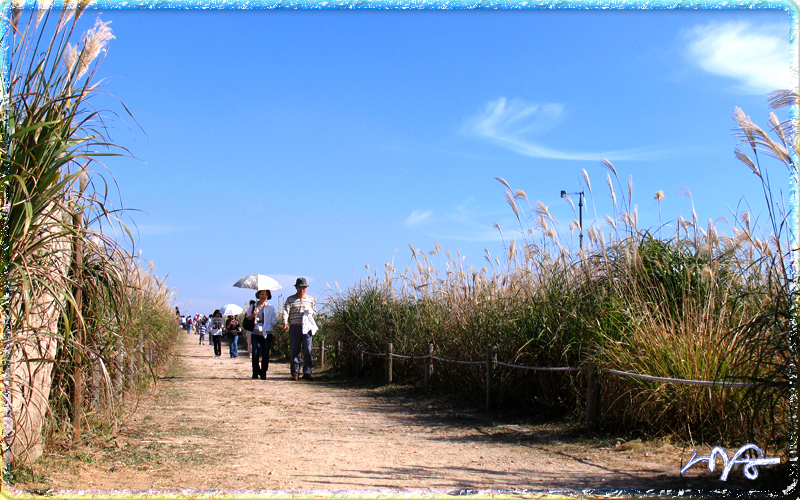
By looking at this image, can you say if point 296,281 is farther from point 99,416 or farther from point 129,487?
point 129,487

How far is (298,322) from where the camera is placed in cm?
1068

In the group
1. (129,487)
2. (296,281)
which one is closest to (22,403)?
(129,487)

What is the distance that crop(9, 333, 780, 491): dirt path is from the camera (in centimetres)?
387

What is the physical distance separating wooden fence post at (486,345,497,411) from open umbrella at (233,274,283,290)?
472 inches

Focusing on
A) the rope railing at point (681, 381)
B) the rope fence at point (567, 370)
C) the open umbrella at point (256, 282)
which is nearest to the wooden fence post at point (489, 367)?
the rope fence at point (567, 370)

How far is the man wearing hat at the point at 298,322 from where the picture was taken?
10711mm

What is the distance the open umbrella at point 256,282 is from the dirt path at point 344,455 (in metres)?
11.0

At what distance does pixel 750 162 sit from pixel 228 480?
3.91m

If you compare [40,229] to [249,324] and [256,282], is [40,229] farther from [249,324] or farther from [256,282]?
[256,282]

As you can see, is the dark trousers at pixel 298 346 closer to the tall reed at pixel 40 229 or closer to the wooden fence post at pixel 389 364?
the wooden fence post at pixel 389 364

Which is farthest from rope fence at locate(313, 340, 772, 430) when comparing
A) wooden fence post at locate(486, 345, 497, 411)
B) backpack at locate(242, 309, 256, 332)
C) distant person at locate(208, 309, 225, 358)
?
distant person at locate(208, 309, 225, 358)

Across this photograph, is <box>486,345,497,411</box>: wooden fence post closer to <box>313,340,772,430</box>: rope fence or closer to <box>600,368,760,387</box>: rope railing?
<box>313,340,772,430</box>: rope fence

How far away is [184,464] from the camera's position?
4.39 meters

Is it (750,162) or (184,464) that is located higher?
(750,162)
